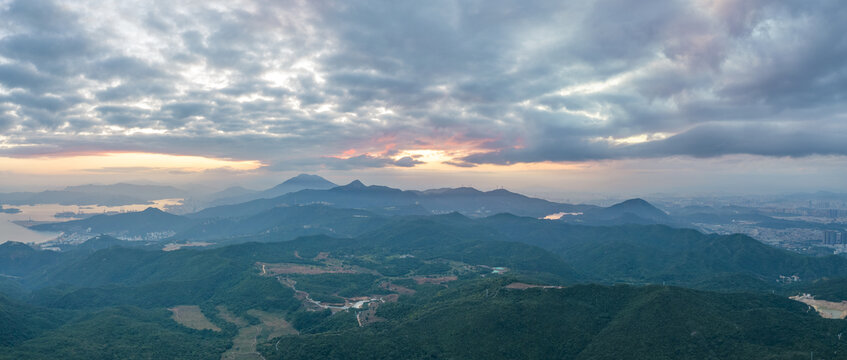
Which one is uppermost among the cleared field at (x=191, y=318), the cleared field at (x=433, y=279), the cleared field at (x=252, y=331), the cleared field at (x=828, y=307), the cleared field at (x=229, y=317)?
the cleared field at (x=828, y=307)

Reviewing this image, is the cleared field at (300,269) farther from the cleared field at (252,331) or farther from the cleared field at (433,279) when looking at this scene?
the cleared field at (252,331)

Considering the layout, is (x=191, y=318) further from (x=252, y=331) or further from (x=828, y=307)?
(x=828, y=307)

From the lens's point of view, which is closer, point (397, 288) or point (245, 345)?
point (245, 345)

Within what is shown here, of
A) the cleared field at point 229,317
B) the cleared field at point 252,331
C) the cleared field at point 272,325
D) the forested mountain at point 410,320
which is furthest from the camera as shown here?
the cleared field at point 229,317

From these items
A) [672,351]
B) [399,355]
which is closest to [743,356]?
[672,351]

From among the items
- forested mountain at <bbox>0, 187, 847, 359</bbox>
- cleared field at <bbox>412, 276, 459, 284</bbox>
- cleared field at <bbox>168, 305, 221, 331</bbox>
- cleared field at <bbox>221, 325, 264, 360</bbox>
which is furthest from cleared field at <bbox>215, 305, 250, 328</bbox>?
cleared field at <bbox>412, 276, 459, 284</bbox>

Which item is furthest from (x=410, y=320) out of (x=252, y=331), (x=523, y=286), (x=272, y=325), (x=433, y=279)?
(x=433, y=279)

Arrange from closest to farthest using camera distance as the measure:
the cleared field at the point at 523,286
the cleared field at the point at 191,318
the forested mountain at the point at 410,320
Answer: the forested mountain at the point at 410,320
the cleared field at the point at 523,286
the cleared field at the point at 191,318

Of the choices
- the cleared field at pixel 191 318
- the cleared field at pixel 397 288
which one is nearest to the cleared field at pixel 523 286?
the cleared field at pixel 397 288

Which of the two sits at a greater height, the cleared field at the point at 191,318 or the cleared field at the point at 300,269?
the cleared field at the point at 300,269
